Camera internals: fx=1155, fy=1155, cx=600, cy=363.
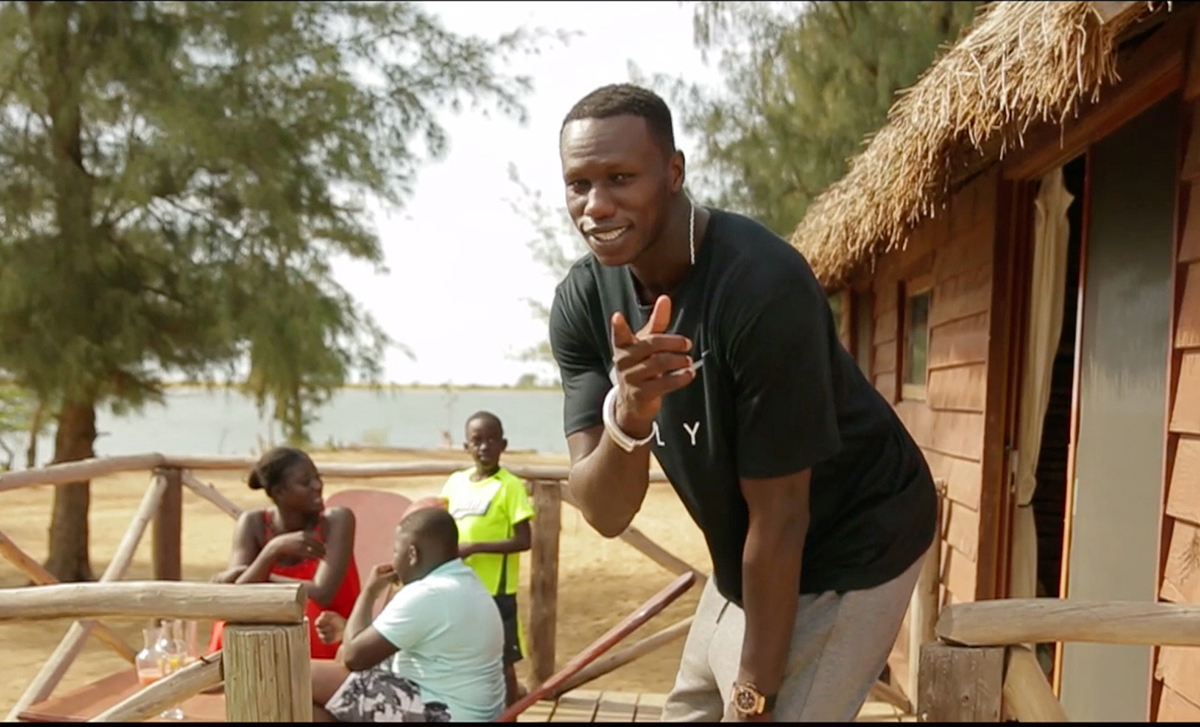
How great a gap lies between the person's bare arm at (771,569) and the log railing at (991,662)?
266 millimetres

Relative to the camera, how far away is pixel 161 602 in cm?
228

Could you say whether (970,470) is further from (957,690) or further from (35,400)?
(35,400)

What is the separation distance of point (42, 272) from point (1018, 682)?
365 inches

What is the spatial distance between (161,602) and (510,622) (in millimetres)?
3370

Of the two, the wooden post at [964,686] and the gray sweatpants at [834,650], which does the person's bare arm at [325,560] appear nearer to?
the gray sweatpants at [834,650]

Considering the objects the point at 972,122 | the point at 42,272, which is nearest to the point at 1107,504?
the point at 972,122

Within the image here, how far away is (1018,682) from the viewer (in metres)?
1.81

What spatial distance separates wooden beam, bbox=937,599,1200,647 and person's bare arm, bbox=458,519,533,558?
140 inches

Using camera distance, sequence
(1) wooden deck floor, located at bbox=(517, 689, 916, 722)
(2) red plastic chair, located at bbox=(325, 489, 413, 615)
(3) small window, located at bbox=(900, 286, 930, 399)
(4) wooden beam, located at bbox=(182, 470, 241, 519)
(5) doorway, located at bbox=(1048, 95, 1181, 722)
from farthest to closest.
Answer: (3) small window, located at bbox=(900, 286, 930, 399), (4) wooden beam, located at bbox=(182, 470, 241, 519), (2) red plastic chair, located at bbox=(325, 489, 413, 615), (1) wooden deck floor, located at bbox=(517, 689, 916, 722), (5) doorway, located at bbox=(1048, 95, 1181, 722)

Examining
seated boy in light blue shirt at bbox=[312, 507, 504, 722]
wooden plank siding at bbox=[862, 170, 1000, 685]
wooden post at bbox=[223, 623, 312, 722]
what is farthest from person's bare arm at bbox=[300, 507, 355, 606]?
wooden plank siding at bbox=[862, 170, 1000, 685]

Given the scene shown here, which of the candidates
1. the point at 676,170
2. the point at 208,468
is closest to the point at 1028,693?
the point at 676,170

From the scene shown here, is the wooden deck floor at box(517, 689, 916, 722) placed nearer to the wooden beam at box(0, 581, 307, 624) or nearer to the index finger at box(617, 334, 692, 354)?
the wooden beam at box(0, 581, 307, 624)

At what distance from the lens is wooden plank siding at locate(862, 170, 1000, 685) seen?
5047 millimetres

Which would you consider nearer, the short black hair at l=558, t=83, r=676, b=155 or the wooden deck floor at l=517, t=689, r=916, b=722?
the short black hair at l=558, t=83, r=676, b=155
